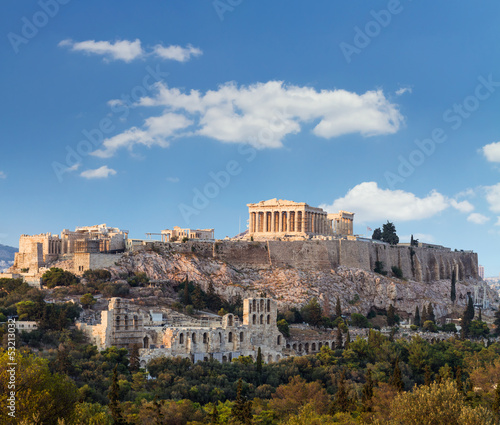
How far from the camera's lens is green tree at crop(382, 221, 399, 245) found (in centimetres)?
10989

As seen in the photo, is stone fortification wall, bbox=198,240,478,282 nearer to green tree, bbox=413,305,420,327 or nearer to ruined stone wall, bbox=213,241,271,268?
ruined stone wall, bbox=213,241,271,268

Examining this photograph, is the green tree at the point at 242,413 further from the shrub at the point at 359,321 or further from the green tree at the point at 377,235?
the green tree at the point at 377,235

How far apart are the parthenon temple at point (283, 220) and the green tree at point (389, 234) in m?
11.0

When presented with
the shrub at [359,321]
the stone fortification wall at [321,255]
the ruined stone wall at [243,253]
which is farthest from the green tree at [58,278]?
the shrub at [359,321]

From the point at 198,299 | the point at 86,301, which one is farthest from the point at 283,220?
the point at 86,301

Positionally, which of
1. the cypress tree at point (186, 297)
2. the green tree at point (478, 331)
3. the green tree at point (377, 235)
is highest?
the green tree at point (377, 235)

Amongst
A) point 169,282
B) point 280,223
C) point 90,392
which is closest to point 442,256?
point 280,223

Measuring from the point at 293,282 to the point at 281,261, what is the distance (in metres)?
6.66

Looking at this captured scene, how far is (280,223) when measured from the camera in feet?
335

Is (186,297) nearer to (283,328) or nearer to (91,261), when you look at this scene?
(283,328)

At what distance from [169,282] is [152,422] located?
42.4 m

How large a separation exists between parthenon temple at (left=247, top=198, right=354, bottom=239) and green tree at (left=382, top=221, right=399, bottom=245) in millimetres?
11020

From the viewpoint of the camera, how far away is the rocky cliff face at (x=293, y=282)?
262ft

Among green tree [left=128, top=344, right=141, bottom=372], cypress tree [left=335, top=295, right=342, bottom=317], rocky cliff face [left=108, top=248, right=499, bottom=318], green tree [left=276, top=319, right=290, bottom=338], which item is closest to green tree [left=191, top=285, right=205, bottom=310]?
rocky cliff face [left=108, top=248, right=499, bottom=318]
